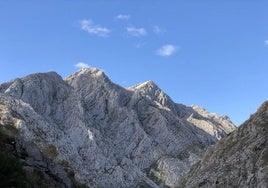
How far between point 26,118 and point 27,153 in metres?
150

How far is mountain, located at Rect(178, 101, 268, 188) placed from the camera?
85.1 m

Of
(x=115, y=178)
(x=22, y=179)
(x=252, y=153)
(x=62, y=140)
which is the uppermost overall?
(x=62, y=140)

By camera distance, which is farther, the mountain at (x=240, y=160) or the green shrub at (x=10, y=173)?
the mountain at (x=240, y=160)

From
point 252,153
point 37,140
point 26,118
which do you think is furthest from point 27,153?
point 26,118

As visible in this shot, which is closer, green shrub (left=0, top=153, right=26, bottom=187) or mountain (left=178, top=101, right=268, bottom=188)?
green shrub (left=0, top=153, right=26, bottom=187)

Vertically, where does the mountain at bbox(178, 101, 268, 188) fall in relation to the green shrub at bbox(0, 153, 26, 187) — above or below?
above

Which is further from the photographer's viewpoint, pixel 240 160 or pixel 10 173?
pixel 240 160

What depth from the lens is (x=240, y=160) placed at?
92500mm

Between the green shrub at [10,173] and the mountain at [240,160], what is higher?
the mountain at [240,160]

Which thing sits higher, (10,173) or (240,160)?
(240,160)

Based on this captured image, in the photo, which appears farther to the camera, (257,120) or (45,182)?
(257,120)

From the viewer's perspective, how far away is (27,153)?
27.4 metres

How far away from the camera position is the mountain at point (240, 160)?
85062 mm

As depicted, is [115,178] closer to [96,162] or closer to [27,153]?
[96,162]
